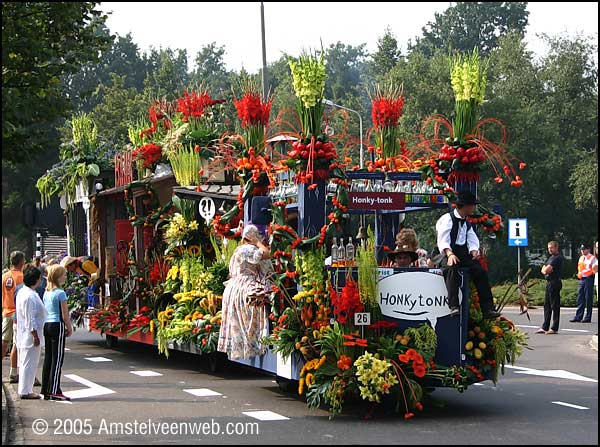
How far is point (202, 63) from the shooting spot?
121250mm

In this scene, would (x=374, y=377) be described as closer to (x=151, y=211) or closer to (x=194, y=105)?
(x=151, y=211)

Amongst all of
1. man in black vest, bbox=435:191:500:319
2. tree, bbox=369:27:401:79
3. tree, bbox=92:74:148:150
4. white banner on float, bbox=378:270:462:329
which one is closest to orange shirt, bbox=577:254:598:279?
man in black vest, bbox=435:191:500:319

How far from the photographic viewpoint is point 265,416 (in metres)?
11.3

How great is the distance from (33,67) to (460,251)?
16.0 ft

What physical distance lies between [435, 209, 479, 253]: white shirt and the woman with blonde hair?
446 centimetres

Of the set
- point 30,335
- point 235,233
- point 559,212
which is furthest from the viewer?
point 559,212

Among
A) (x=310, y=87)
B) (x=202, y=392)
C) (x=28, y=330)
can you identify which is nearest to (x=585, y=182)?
(x=202, y=392)

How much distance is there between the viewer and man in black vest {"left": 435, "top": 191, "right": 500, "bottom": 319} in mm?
11156

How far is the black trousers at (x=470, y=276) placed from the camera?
11.1 metres

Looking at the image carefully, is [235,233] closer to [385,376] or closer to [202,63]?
[385,376]

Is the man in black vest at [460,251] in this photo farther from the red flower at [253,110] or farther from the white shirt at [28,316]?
the white shirt at [28,316]

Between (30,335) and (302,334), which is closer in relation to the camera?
(302,334)

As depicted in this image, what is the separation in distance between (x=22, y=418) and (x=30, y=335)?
4.87 feet

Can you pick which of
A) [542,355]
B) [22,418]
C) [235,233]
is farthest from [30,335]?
[542,355]
